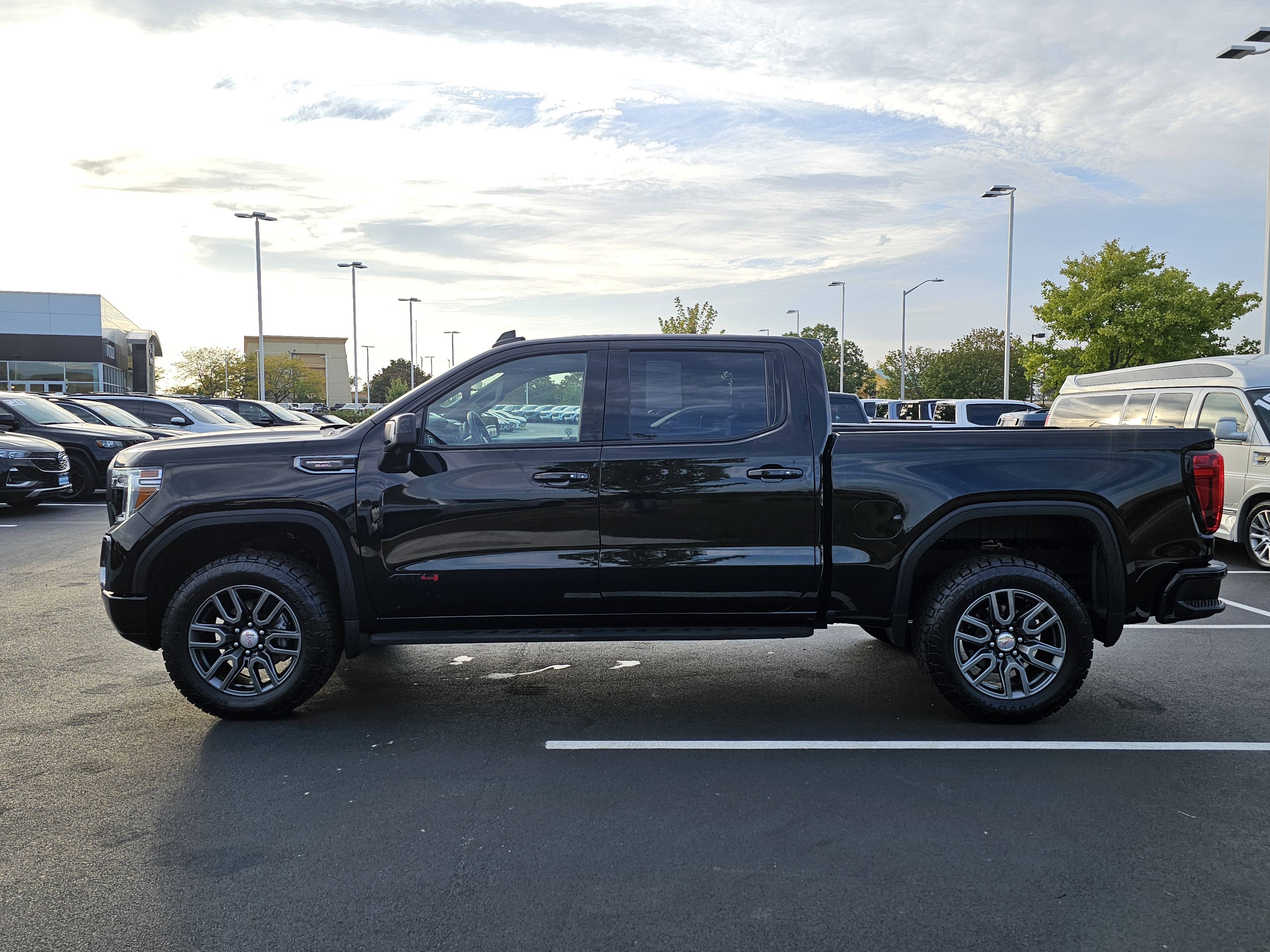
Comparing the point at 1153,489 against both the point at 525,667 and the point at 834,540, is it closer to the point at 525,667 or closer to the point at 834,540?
the point at 834,540

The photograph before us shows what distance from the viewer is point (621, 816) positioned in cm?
390

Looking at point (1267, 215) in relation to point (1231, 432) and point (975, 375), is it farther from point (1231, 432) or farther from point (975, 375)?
point (975, 375)

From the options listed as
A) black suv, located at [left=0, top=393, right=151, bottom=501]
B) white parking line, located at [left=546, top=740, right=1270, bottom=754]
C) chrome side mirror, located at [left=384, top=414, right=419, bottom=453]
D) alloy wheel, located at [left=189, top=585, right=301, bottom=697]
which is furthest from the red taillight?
black suv, located at [left=0, top=393, right=151, bottom=501]

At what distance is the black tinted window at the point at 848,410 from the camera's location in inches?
619

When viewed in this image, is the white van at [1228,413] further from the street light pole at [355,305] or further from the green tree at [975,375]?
the green tree at [975,375]

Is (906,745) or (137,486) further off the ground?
(137,486)

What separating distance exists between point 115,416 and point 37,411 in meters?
2.07

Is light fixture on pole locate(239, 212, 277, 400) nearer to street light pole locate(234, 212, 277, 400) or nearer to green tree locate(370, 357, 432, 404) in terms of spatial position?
street light pole locate(234, 212, 277, 400)

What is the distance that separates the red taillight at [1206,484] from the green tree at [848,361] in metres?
90.6

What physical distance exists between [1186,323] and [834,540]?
40485 millimetres

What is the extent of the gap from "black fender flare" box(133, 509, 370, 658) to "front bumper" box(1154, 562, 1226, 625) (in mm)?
4114

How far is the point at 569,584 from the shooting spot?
4.93m

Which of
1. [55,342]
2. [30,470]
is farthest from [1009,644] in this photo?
[55,342]

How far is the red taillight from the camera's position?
5051 mm
